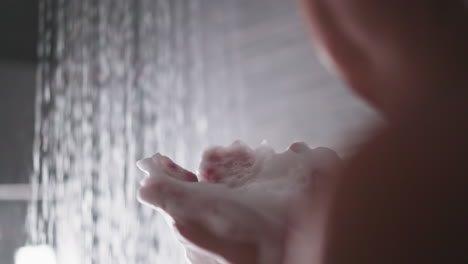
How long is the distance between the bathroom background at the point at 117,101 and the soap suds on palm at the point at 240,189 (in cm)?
172

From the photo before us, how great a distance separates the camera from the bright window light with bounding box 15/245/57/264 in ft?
7.50

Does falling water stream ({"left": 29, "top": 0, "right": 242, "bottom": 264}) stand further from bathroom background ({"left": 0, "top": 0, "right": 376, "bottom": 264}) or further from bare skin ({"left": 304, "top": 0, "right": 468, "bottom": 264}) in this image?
bare skin ({"left": 304, "top": 0, "right": 468, "bottom": 264})

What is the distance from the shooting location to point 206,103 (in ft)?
8.21

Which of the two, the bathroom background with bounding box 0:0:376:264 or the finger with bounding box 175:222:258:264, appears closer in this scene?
the finger with bounding box 175:222:258:264

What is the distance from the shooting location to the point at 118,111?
265 centimetres

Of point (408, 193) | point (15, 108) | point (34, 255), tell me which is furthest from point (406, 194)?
point (15, 108)

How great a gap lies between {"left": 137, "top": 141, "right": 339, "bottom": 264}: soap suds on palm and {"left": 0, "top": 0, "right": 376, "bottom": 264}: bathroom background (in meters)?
1.72

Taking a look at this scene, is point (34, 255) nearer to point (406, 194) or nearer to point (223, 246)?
point (223, 246)

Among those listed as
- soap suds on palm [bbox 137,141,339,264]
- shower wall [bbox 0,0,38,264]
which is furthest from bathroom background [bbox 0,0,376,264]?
soap suds on palm [bbox 137,141,339,264]

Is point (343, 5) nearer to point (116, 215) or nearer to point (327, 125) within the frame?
point (327, 125)

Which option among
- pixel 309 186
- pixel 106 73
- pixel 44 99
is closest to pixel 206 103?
pixel 106 73

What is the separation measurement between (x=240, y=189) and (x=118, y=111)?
237 cm

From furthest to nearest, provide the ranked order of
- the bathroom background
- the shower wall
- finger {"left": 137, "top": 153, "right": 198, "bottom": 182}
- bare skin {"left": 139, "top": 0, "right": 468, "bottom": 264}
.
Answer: the shower wall → the bathroom background → finger {"left": 137, "top": 153, "right": 198, "bottom": 182} → bare skin {"left": 139, "top": 0, "right": 468, "bottom": 264}

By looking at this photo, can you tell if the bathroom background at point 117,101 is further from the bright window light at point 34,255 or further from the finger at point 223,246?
the finger at point 223,246
